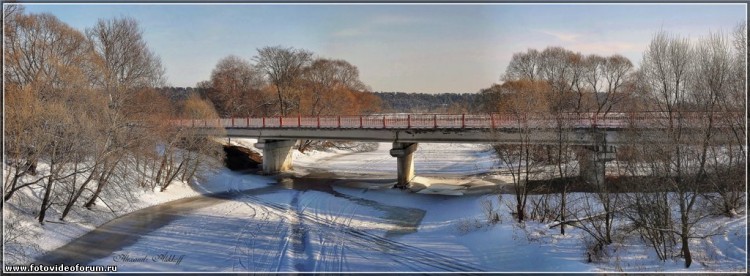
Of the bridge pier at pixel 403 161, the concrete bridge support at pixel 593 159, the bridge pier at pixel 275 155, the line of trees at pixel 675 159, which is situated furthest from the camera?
the bridge pier at pixel 275 155

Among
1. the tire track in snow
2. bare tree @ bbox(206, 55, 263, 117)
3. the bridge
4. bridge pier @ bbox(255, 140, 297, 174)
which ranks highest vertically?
bare tree @ bbox(206, 55, 263, 117)

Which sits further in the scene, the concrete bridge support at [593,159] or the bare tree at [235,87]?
the bare tree at [235,87]

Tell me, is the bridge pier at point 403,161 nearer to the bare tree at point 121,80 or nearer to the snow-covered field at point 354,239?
the snow-covered field at point 354,239

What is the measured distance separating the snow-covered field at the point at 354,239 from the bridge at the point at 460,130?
3.66m

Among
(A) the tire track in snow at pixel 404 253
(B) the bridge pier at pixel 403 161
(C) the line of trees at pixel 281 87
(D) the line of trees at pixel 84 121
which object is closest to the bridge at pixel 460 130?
(B) the bridge pier at pixel 403 161

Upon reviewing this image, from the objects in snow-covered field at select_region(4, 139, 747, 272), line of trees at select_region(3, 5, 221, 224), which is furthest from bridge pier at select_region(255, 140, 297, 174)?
snow-covered field at select_region(4, 139, 747, 272)

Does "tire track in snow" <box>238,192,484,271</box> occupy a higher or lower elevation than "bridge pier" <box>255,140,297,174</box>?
lower

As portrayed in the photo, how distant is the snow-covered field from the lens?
14945 millimetres

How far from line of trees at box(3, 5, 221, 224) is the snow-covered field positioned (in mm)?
2047

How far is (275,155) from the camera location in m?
41.7

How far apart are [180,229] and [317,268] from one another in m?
8.84

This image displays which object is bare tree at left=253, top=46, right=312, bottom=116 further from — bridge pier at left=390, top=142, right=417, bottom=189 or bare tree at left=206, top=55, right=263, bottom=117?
bridge pier at left=390, top=142, right=417, bottom=189

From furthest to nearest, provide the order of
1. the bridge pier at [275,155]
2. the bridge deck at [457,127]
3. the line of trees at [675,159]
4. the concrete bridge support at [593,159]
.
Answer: the bridge pier at [275,155] → the concrete bridge support at [593,159] → the bridge deck at [457,127] → the line of trees at [675,159]

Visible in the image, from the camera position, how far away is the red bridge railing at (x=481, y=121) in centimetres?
1702
